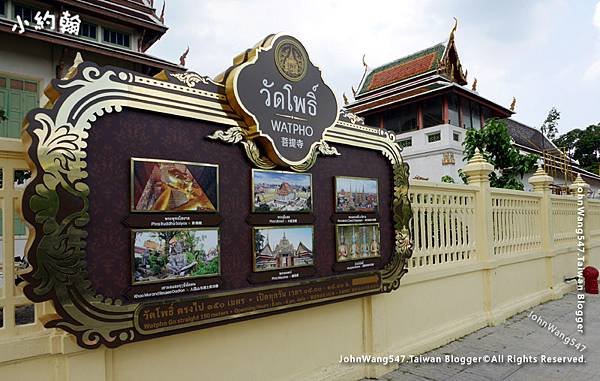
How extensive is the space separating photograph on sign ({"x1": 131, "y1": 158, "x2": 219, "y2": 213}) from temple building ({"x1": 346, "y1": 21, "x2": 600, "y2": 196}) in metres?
12.6

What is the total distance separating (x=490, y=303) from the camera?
5.72 meters

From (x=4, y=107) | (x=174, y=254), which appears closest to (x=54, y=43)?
(x=4, y=107)

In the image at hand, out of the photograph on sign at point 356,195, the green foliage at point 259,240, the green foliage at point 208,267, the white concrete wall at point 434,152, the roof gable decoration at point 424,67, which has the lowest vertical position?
the green foliage at point 208,267

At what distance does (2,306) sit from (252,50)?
2.28m

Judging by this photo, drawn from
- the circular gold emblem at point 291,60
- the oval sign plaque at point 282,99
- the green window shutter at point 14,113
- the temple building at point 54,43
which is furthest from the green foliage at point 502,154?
the green window shutter at point 14,113

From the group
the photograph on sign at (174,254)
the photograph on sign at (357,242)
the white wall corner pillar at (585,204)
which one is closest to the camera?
the photograph on sign at (174,254)

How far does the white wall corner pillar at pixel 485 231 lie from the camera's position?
18.6 ft

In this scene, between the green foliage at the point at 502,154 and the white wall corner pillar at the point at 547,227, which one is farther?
the green foliage at the point at 502,154

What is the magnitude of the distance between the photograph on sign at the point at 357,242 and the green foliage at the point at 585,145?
36.6 metres

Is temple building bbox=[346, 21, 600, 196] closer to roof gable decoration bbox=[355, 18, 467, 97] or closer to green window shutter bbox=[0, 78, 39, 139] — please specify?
roof gable decoration bbox=[355, 18, 467, 97]

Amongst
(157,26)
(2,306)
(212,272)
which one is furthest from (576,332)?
(157,26)

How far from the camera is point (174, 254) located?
2.61 m

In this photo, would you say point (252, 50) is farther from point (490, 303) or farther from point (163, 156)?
point (490, 303)

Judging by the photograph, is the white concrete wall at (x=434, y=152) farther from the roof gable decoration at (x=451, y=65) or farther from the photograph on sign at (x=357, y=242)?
the photograph on sign at (x=357, y=242)
